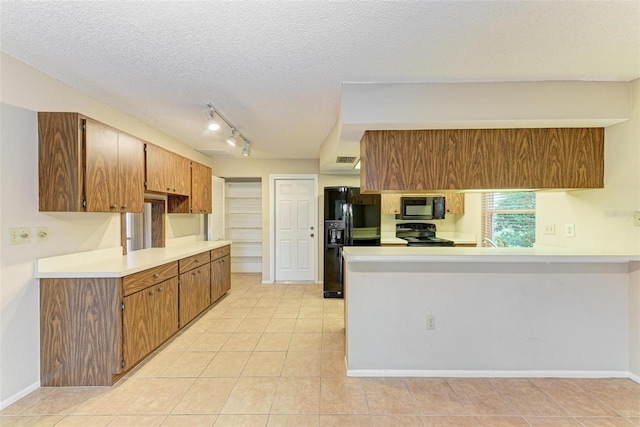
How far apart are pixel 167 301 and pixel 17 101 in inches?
76.7

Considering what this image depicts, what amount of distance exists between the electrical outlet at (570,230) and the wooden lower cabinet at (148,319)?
392 centimetres

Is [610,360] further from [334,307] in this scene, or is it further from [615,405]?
[334,307]

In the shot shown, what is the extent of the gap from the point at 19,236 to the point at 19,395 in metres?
1.11

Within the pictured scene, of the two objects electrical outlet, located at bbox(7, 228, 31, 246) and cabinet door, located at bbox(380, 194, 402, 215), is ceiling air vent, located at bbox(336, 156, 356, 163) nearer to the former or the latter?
cabinet door, located at bbox(380, 194, 402, 215)

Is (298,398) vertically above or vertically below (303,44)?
below

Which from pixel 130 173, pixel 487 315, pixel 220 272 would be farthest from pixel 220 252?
pixel 487 315

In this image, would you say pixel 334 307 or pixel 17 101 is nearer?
pixel 17 101

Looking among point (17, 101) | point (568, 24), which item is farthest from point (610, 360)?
point (17, 101)

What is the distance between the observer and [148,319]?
2.61 metres

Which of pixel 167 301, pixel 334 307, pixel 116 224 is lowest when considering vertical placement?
pixel 334 307

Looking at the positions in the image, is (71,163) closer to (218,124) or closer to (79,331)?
(79,331)

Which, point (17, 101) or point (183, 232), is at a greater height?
point (17, 101)

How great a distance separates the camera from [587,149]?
253 centimetres

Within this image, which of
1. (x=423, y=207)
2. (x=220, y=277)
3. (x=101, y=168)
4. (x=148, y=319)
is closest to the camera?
(x=101, y=168)
